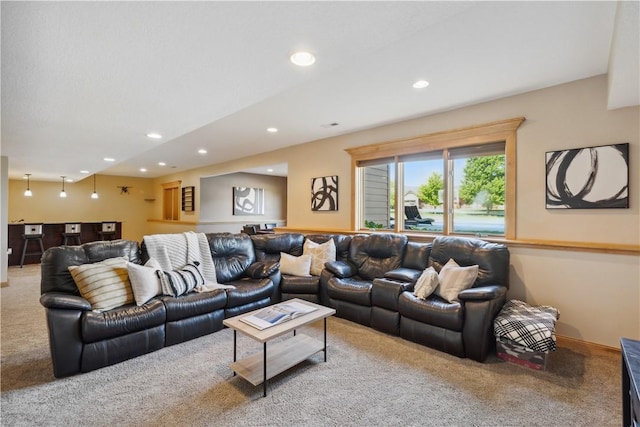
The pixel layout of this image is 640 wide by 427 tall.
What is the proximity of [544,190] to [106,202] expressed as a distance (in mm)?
11363

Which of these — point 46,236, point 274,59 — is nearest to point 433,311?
point 274,59

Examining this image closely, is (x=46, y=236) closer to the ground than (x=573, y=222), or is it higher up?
closer to the ground

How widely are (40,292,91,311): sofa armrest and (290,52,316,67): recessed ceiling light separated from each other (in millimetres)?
2527

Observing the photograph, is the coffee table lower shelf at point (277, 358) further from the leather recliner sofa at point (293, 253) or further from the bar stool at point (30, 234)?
the bar stool at point (30, 234)

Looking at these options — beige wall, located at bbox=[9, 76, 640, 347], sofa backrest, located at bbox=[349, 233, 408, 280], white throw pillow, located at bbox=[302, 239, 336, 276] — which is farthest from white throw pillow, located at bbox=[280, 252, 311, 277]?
beige wall, located at bbox=[9, 76, 640, 347]

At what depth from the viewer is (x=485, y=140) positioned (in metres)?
3.46

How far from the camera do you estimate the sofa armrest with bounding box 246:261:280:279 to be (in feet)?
12.3

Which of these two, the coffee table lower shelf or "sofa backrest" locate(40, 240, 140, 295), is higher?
"sofa backrest" locate(40, 240, 140, 295)

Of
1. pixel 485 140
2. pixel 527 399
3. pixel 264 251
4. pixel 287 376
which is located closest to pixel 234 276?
pixel 264 251

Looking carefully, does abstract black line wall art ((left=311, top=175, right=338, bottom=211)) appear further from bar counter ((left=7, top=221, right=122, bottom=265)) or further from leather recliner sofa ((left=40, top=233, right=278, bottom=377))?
bar counter ((left=7, top=221, right=122, bottom=265))

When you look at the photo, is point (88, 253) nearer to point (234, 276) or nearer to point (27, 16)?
point (234, 276)

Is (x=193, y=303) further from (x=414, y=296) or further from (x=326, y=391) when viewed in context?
(x=414, y=296)

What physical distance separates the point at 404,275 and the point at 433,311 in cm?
57

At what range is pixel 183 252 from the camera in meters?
3.47
